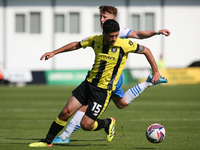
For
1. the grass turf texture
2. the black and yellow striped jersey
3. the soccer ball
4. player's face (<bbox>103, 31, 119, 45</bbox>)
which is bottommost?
the grass turf texture

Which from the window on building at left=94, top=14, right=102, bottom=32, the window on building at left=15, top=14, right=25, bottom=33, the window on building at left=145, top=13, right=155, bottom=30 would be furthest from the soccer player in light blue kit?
the window on building at left=145, top=13, right=155, bottom=30

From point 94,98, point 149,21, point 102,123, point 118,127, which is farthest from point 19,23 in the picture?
point 94,98

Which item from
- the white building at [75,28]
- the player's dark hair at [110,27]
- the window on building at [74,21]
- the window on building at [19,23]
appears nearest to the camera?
the player's dark hair at [110,27]

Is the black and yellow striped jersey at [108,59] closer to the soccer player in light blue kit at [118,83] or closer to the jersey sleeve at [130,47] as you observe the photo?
the jersey sleeve at [130,47]

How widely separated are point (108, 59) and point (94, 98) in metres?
0.64

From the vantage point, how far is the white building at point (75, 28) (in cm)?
3253

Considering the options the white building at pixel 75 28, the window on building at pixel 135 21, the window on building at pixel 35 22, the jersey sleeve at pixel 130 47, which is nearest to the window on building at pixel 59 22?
the white building at pixel 75 28

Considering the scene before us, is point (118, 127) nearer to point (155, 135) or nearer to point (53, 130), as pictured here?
point (155, 135)

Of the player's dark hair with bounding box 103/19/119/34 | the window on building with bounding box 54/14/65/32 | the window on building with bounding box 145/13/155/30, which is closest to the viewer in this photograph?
the player's dark hair with bounding box 103/19/119/34

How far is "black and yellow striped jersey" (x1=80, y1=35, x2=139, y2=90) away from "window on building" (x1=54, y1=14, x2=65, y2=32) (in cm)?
2721

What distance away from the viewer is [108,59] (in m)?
6.18

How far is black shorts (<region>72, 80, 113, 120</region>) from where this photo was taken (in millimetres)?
6266

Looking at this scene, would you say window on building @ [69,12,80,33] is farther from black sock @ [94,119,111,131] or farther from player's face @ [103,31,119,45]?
player's face @ [103,31,119,45]

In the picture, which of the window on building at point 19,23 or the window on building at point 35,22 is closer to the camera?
the window on building at point 35,22
